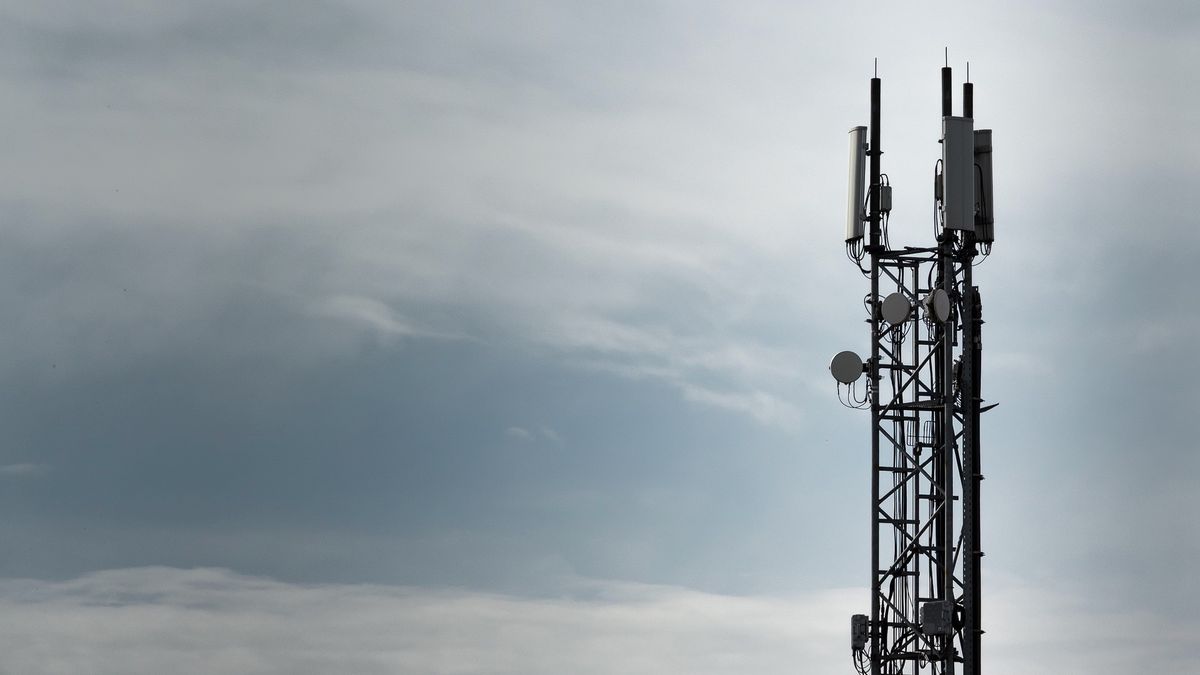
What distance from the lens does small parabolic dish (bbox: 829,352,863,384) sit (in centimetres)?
3531

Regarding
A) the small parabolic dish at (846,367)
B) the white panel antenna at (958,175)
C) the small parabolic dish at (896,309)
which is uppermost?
the white panel antenna at (958,175)

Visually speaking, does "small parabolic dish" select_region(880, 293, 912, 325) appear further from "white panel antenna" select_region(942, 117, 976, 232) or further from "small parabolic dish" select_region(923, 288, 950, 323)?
"white panel antenna" select_region(942, 117, 976, 232)

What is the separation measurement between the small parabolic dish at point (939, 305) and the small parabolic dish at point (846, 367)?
1.64 m

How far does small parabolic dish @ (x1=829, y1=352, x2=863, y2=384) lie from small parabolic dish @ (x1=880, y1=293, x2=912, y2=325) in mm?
972

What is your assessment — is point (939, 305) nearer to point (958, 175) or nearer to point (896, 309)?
point (896, 309)

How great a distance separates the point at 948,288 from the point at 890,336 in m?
1.42

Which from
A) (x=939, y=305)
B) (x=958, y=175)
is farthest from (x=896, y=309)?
(x=958, y=175)

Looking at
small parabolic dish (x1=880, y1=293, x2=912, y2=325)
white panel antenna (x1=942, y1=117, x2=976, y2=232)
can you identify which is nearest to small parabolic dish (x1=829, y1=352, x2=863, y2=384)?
small parabolic dish (x1=880, y1=293, x2=912, y2=325)

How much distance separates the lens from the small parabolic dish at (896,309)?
35000mm

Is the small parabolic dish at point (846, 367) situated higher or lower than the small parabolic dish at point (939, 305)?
lower

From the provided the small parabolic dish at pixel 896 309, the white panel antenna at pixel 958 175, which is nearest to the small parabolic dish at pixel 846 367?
the small parabolic dish at pixel 896 309

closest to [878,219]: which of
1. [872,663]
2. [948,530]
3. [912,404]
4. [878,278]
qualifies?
[878,278]

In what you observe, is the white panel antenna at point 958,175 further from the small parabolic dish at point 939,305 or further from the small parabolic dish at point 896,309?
the small parabolic dish at point 896,309

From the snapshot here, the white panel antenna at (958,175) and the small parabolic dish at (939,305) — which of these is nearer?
the small parabolic dish at (939,305)
